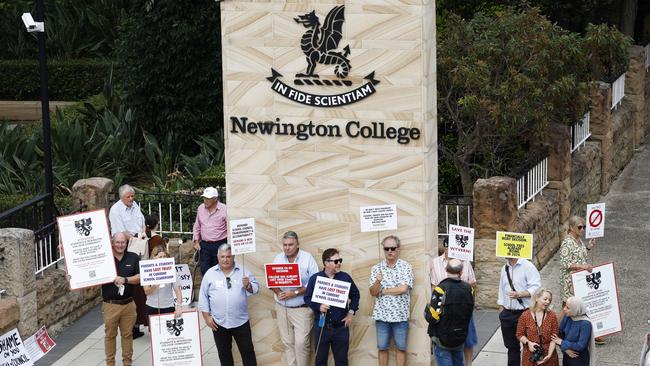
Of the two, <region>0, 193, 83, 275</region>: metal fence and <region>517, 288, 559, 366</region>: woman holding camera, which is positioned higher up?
<region>0, 193, 83, 275</region>: metal fence

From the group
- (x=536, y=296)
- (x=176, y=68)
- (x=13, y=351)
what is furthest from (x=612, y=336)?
(x=176, y=68)

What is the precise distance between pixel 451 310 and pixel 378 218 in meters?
1.50

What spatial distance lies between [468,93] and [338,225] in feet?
14.3

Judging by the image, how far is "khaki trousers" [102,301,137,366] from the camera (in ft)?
48.3

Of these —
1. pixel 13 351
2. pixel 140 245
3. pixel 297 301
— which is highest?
pixel 140 245

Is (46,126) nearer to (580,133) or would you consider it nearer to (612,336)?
(612,336)

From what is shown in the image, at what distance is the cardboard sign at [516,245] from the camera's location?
14.1 meters

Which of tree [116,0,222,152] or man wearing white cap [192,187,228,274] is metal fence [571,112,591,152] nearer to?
tree [116,0,222,152]

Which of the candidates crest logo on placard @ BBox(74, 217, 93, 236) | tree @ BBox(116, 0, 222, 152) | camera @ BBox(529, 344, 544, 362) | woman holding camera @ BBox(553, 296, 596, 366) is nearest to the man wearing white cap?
crest logo on placard @ BBox(74, 217, 93, 236)

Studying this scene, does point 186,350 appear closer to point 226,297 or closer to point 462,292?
point 226,297

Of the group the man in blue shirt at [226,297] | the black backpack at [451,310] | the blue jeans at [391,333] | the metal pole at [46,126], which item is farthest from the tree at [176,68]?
the black backpack at [451,310]

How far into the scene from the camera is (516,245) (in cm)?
1420

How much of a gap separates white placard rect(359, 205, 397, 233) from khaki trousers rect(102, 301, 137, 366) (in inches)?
111

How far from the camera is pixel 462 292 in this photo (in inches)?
516
